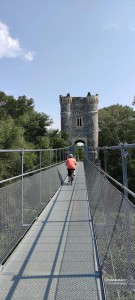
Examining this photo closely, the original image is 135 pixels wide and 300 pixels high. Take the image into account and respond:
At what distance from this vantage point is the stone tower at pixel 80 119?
5522cm

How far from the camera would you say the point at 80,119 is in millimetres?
56062

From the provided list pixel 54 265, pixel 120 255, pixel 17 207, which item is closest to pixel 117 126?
pixel 17 207

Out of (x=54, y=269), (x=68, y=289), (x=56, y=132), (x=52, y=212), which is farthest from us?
(x=56, y=132)

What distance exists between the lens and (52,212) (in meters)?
7.66

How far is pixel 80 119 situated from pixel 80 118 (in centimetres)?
17

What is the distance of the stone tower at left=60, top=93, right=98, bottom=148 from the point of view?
55.2 meters

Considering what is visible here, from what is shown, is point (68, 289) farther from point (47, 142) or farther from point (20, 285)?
point (47, 142)

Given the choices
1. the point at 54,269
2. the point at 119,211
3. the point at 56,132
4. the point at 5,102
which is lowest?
the point at 54,269

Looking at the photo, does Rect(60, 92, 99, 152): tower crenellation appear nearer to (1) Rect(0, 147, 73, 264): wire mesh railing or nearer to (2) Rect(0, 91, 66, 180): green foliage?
(2) Rect(0, 91, 66, 180): green foliage

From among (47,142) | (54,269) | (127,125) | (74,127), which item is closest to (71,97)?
(74,127)

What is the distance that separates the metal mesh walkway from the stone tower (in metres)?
48.6

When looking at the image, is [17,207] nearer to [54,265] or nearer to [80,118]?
[54,265]

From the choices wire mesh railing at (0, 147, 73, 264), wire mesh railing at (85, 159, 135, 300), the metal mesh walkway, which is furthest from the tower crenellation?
wire mesh railing at (85, 159, 135, 300)

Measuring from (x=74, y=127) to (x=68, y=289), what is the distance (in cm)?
5205
